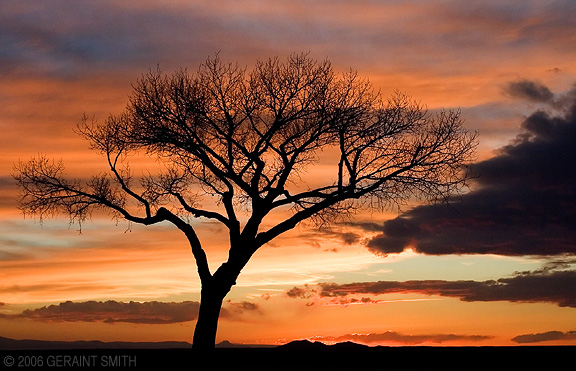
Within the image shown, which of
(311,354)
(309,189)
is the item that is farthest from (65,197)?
(311,354)

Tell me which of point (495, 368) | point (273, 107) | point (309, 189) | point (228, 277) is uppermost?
point (273, 107)

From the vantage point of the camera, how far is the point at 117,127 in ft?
95.7

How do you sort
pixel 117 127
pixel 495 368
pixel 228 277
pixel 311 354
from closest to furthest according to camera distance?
pixel 495 368, pixel 311 354, pixel 228 277, pixel 117 127

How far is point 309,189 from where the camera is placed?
1117 inches

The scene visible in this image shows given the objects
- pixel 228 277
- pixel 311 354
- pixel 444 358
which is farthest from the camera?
pixel 228 277

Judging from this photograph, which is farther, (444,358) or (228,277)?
(228,277)

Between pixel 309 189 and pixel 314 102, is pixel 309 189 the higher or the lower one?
the lower one

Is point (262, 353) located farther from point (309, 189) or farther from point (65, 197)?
point (65, 197)

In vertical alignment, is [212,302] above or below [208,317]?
above

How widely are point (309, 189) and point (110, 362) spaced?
9.35 m

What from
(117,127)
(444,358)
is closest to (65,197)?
(117,127)

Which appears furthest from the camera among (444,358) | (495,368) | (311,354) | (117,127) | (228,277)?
(117,127)

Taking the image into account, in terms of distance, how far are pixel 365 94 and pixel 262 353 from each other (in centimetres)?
962

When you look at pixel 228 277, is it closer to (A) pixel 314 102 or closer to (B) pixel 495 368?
(A) pixel 314 102
